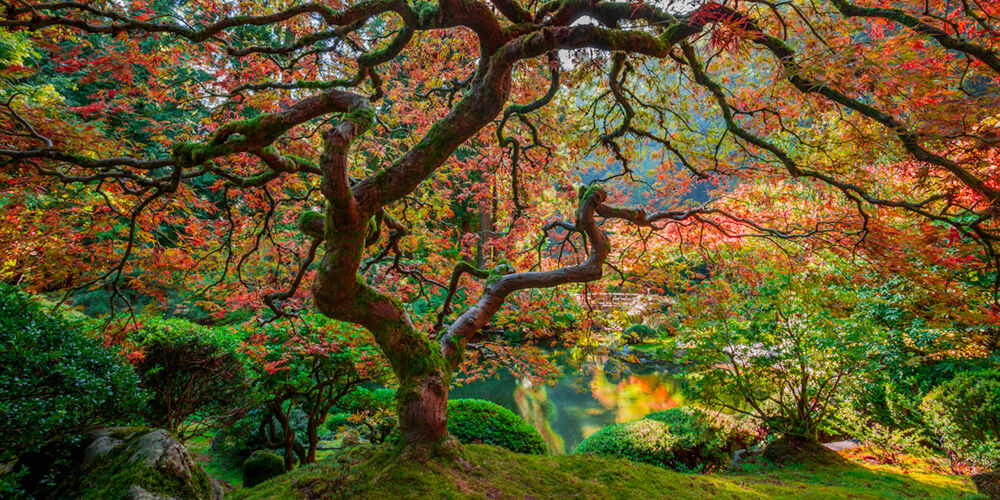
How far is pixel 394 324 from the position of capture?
242 cm

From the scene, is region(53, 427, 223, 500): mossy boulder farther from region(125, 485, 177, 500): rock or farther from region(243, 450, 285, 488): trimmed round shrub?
region(243, 450, 285, 488): trimmed round shrub

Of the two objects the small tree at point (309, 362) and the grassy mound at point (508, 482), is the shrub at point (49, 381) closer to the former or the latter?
the grassy mound at point (508, 482)

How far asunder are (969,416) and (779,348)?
65.1 inches

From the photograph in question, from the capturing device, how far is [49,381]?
191 cm

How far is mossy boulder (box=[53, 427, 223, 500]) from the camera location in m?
1.82

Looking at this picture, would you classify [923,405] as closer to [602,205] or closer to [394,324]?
[602,205]

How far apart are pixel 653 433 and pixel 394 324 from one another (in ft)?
13.4

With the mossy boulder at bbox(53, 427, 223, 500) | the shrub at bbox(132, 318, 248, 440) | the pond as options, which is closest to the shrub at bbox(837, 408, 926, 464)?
the pond

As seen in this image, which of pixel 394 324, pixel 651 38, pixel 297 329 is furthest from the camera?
pixel 297 329

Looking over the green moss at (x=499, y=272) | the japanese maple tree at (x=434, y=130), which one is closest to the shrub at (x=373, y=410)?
the japanese maple tree at (x=434, y=130)

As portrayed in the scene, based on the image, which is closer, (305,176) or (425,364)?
(425,364)

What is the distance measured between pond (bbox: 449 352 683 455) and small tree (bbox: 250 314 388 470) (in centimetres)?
407

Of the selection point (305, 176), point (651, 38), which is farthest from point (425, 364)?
point (305, 176)

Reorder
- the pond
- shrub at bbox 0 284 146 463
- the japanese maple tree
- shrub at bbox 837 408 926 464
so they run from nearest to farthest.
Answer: shrub at bbox 0 284 146 463 < the japanese maple tree < shrub at bbox 837 408 926 464 < the pond
